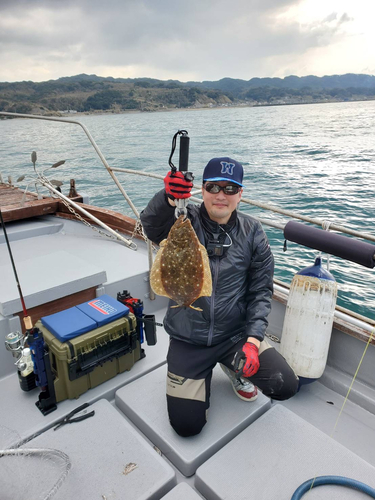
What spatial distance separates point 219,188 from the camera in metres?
2.44

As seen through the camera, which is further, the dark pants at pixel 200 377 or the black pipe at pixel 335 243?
the black pipe at pixel 335 243

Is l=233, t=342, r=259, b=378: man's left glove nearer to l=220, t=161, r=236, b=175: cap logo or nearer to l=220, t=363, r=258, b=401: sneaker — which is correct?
l=220, t=363, r=258, b=401: sneaker

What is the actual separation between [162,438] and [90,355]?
88 centimetres

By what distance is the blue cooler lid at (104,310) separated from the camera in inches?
112

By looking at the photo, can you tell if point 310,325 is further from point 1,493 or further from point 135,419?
point 1,493

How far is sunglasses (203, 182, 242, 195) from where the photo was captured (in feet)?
7.96

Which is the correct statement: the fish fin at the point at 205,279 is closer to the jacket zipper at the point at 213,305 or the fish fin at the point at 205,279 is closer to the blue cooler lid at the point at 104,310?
the jacket zipper at the point at 213,305

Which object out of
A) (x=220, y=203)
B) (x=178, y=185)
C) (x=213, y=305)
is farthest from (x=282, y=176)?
(x=178, y=185)

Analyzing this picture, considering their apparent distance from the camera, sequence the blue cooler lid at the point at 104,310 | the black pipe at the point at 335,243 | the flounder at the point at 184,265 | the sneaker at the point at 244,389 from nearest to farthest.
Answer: the flounder at the point at 184,265 → the black pipe at the point at 335,243 → the sneaker at the point at 244,389 → the blue cooler lid at the point at 104,310

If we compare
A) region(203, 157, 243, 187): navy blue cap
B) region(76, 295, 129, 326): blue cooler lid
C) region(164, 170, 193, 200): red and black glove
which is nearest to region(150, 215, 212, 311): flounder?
region(164, 170, 193, 200): red and black glove

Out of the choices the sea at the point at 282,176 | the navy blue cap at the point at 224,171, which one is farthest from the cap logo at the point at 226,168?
the sea at the point at 282,176


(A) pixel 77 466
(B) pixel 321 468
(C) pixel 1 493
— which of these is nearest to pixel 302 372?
(B) pixel 321 468

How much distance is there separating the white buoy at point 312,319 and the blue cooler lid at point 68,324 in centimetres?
179

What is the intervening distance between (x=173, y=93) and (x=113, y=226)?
103m
